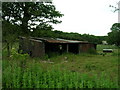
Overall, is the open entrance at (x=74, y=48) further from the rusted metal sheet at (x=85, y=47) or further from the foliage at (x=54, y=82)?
the foliage at (x=54, y=82)

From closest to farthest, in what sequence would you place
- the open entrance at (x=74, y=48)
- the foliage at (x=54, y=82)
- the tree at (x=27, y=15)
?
the foliage at (x=54, y=82)
the tree at (x=27, y=15)
the open entrance at (x=74, y=48)

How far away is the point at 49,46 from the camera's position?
17.3 m

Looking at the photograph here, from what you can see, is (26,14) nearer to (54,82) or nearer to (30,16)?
(30,16)

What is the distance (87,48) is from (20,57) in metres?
13.9

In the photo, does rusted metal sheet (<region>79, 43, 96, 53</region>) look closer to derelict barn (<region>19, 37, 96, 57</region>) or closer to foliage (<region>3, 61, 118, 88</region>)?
derelict barn (<region>19, 37, 96, 57</region>)

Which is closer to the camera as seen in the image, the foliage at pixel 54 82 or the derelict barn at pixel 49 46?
the foliage at pixel 54 82

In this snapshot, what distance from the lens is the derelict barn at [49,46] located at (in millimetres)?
15992

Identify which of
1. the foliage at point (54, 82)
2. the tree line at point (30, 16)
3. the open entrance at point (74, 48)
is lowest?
the foliage at point (54, 82)

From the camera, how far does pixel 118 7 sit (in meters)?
7.93

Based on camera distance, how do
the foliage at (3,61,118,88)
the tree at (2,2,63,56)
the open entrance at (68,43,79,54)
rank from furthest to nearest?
the open entrance at (68,43,79,54)
the tree at (2,2,63,56)
the foliage at (3,61,118,88)

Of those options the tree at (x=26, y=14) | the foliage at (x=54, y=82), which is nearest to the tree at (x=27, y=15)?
the tree at (x=26, y=14)

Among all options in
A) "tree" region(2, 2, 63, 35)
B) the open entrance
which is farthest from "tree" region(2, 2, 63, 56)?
the open entrance

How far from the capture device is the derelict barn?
15992 mm

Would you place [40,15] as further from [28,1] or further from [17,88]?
[17,88]
